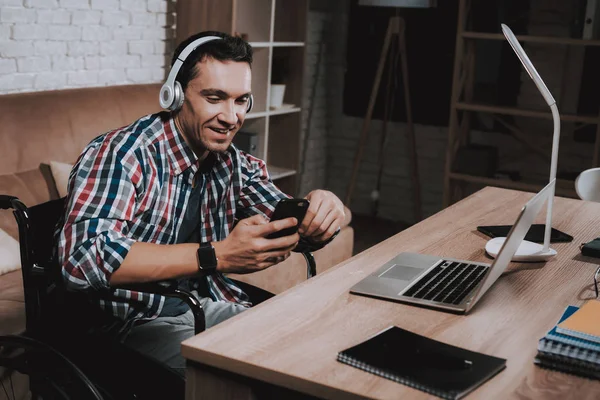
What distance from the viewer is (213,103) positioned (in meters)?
1.97

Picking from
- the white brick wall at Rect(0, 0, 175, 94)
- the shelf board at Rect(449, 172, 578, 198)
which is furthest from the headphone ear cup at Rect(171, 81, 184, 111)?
the shelf board at Rect(449, 172, 578, 198)

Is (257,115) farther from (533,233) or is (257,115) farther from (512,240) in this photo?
(512,240)

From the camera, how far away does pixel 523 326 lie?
146 cm

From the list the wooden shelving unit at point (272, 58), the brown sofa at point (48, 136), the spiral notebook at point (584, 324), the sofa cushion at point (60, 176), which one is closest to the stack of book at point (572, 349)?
the spiral notebook at point (584, 324)

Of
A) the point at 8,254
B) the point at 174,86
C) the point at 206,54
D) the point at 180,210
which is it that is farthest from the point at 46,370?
the point at 8,254

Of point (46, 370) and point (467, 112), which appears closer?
point (46, 370)

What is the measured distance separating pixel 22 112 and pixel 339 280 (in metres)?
1.66

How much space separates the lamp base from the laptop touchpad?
0.28m

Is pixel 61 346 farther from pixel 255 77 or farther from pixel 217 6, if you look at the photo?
pixel 255 77

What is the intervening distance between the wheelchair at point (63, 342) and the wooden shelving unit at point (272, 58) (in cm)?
221

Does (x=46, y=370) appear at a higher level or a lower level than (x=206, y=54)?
lower

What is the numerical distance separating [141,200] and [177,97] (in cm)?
28

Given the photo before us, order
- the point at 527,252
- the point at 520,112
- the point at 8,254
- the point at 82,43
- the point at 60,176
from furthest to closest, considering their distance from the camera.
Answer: the point at 520,112 < the point at 82,43 < the point at 60,176 < the point at 8,254 < the point at 527,252

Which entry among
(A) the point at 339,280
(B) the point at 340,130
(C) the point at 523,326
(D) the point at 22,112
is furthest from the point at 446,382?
(B) the point at 340,130
